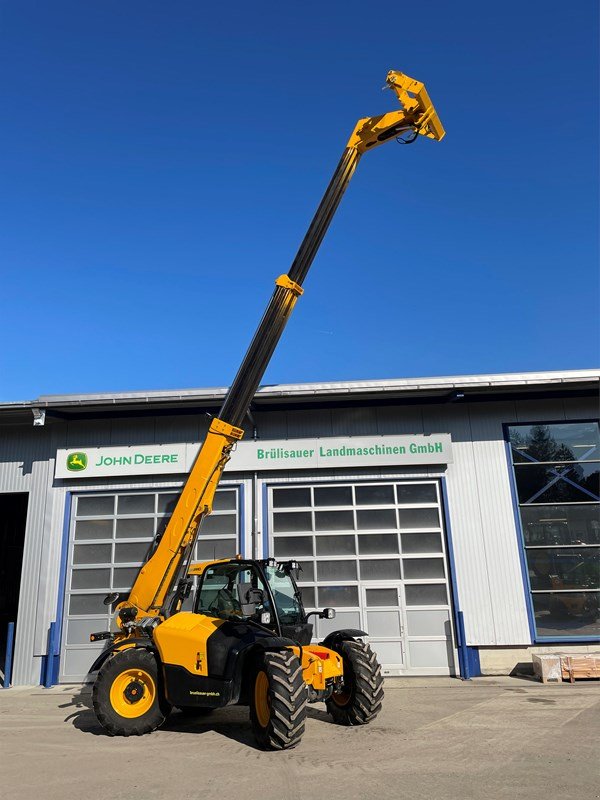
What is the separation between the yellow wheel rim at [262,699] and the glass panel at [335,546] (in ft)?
19.3

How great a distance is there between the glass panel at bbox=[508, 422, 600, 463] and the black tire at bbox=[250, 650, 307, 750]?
8.36 m

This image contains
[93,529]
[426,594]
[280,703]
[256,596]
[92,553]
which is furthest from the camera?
[93,529]

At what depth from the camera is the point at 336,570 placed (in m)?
12.5

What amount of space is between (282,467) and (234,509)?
4.84 feet

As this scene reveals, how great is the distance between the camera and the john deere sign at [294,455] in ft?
41.8

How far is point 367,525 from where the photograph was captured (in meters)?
12.8

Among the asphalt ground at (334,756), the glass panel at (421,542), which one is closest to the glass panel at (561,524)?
the glass panel at (421,542)

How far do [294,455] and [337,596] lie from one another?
324cm

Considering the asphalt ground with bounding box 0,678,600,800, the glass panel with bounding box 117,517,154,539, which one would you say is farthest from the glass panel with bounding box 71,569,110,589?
the asphalt ground with bounding box 0,678,600,800

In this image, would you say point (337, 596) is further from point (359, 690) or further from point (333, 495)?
point (359, 690)

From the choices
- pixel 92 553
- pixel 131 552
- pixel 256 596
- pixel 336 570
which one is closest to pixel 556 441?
pixel 336 570

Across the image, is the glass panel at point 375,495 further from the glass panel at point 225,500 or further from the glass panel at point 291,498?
the glass panel at point 225,500

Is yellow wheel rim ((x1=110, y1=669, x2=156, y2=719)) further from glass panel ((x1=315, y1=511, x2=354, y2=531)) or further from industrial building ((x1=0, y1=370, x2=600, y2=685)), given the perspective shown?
glass panel ((x1=315, y1=511, x2=354, y2=531))

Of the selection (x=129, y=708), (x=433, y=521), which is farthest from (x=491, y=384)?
(x=129, y=708)
